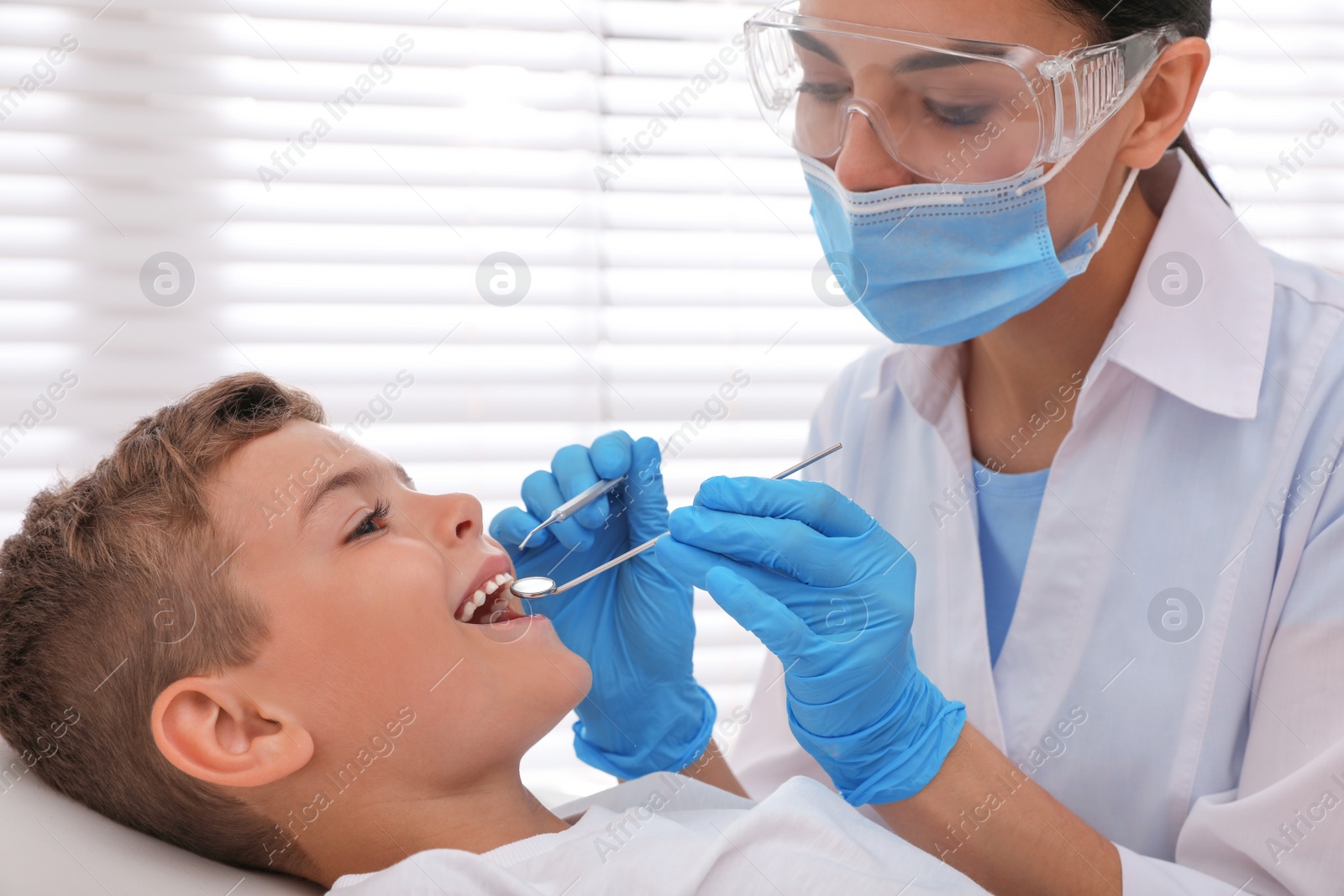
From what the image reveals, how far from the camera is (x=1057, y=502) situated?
4.96ft

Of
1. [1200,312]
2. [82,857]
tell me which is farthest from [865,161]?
[82,857]

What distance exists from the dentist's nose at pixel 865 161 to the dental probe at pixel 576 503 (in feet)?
1.83

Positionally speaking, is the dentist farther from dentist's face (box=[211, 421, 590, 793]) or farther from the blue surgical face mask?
dentist's face (box=[211, 421, 590, 793])

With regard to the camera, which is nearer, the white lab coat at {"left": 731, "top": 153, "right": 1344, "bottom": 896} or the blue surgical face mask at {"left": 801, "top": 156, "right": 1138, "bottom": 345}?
the white lab coat at {"left": 731, "top": 153, "right": 1344, "bottom": 896}

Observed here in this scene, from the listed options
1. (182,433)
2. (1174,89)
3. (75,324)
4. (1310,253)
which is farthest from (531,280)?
(1310,253)

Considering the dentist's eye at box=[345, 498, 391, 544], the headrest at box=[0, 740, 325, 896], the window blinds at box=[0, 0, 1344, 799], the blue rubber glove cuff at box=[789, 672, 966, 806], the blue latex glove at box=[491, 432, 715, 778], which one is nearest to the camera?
the headrest at box=[0, 740, 325, 896]

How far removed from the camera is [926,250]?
56.6 inches

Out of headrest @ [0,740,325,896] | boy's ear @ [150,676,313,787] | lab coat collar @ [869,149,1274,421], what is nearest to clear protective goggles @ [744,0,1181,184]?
lab coat collar @ [869,149,1274,421]

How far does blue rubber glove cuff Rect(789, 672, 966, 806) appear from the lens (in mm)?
1237

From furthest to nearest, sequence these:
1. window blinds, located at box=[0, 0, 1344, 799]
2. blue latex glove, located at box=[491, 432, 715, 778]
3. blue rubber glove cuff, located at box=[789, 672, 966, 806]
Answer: window blinds, located at box=[0, 0, 1344, 799], blue latex glove, located at box=[491, 432, 715, 778], blue rubber glove cuff, located at box=[789, 672, 966, 806]

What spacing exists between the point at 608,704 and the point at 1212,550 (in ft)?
3.03

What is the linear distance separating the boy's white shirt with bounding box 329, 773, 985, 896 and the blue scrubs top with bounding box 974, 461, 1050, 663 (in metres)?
0.45

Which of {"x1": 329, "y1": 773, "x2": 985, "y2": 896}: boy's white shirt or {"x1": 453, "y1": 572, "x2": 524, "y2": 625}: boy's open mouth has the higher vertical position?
{"x1": 453, "y1": 572, "x2": 524, "y2": 625}: boy's open mouth

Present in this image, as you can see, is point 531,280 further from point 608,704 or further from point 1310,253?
point 1310,253
